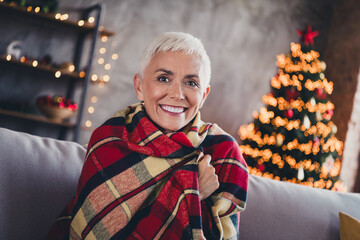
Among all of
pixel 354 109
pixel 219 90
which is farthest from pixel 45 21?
pixel 354 109

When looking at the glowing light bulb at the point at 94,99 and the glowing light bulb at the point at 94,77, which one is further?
the glowing light bulb at the point at 94,99

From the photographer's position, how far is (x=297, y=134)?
3.99 metres

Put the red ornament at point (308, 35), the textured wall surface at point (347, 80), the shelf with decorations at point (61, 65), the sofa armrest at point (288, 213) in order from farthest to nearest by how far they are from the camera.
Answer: the red ornament at point (308, 35) < the textured wall surface at point (347, 80) < the shelf with decorations at point (61, 65) < the sofa armrest at point (288, 213)

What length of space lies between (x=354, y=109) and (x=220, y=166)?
4.14 m

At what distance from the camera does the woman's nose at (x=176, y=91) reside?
1.18m

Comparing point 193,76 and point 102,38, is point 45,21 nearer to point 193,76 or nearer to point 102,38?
point 102,38

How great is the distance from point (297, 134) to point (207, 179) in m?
3.12

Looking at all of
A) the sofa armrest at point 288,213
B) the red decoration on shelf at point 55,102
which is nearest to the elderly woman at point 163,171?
the sofa armrest at point 288,213

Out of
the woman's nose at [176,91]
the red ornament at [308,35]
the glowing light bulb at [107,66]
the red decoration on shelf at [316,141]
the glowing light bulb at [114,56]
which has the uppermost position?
the red ornament at [308,35]

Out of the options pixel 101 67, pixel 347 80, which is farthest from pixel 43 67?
pixel 347 80

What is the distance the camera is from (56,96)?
363 cm

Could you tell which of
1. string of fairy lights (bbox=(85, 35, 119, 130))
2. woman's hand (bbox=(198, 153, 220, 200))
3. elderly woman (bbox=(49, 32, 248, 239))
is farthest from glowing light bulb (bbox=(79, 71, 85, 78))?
woman's hand (bbox=(198, 153, 220, 200))

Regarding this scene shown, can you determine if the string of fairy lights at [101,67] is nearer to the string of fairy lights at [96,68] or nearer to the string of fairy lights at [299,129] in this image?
the string of fairy lights at [96,68]

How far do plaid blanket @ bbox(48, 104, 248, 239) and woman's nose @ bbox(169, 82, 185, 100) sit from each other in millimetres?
124
